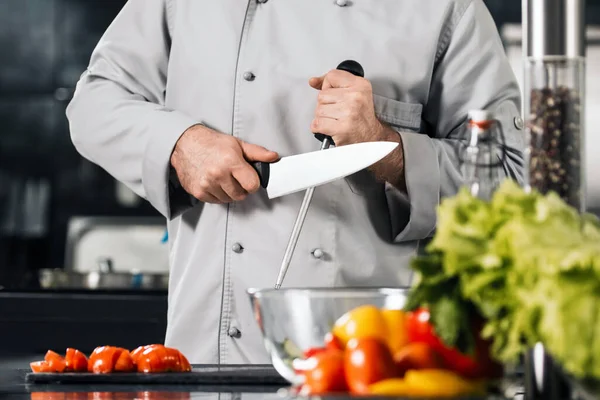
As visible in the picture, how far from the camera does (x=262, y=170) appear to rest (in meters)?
1.42

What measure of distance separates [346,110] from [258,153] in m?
0.13

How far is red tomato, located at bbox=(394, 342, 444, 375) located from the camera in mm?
773

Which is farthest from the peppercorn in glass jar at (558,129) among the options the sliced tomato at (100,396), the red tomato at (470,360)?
the sliced tomato at (100,396)

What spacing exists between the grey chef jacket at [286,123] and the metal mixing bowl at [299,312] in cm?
49

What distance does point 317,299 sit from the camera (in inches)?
37.9

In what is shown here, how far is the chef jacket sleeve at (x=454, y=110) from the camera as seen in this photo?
1.47 meters

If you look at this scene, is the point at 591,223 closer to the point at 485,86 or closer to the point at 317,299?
the point at 317,299

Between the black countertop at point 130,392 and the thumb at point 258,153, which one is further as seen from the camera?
the thumb at point 258,153

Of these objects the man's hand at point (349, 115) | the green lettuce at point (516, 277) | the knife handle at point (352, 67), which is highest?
the knife handle at point (352, 67)

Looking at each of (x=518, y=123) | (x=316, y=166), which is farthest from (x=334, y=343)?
(x=518, y=123)

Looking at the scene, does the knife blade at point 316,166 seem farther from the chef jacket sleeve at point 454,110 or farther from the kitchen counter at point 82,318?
the kitchen counter at point 82,318

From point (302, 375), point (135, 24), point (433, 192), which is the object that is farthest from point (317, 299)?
point (135, 24)

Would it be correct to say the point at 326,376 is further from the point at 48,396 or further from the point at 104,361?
the point at 104,361

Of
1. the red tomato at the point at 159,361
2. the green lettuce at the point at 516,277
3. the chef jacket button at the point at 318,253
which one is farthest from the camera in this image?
the chef jacket button at the point at 318,253
